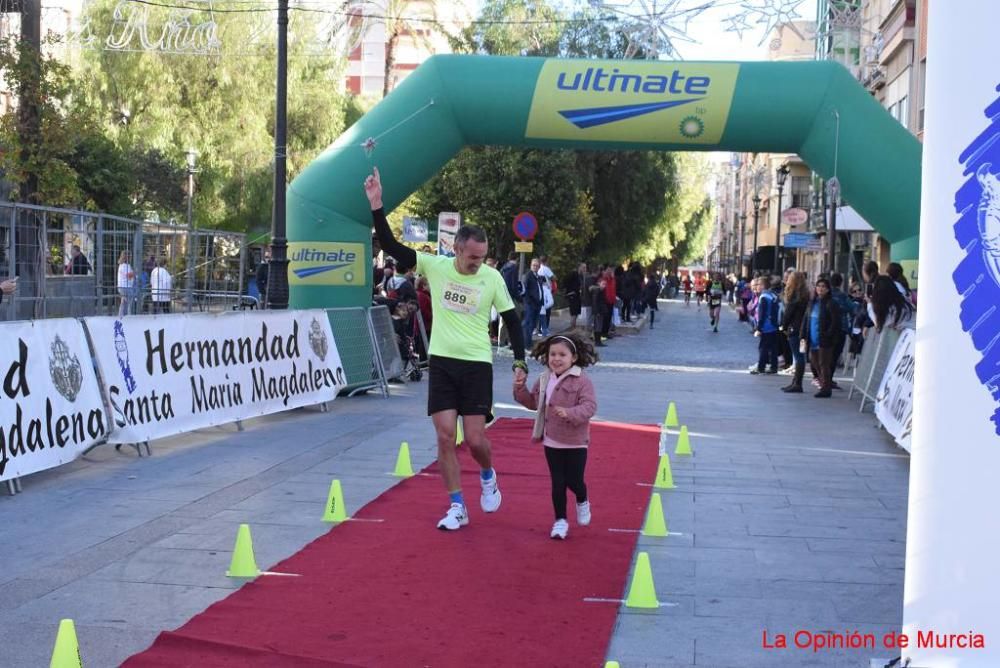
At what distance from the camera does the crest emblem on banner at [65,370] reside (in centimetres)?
913

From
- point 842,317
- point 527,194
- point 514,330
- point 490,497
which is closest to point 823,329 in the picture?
point 842,317

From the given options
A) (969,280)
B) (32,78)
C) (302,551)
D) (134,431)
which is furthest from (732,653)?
(32,78)

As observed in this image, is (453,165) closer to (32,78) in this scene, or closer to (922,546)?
(32,78)

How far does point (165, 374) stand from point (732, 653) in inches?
267

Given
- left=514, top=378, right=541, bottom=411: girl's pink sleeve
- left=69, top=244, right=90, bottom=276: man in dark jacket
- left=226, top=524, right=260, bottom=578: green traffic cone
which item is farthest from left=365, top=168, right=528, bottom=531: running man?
left=69, top=244, right=90, bottom=276: man in dark jacket

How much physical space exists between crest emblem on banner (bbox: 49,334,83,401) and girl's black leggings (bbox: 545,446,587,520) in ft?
13.3

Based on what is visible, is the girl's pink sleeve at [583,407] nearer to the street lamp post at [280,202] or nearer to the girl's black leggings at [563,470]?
the girl's black leggings at [563,470]

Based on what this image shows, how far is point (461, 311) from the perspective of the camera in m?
7.54

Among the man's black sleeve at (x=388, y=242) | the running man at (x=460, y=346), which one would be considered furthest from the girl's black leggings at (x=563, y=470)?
the man's black sleeve at (x=388, y=242)

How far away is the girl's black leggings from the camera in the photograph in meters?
7.32

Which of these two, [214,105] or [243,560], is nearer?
[243,560]

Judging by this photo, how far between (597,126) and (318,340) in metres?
4.67

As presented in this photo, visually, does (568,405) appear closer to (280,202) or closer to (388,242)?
(388,242)

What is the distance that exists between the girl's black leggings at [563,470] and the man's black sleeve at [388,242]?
147 centimetres
